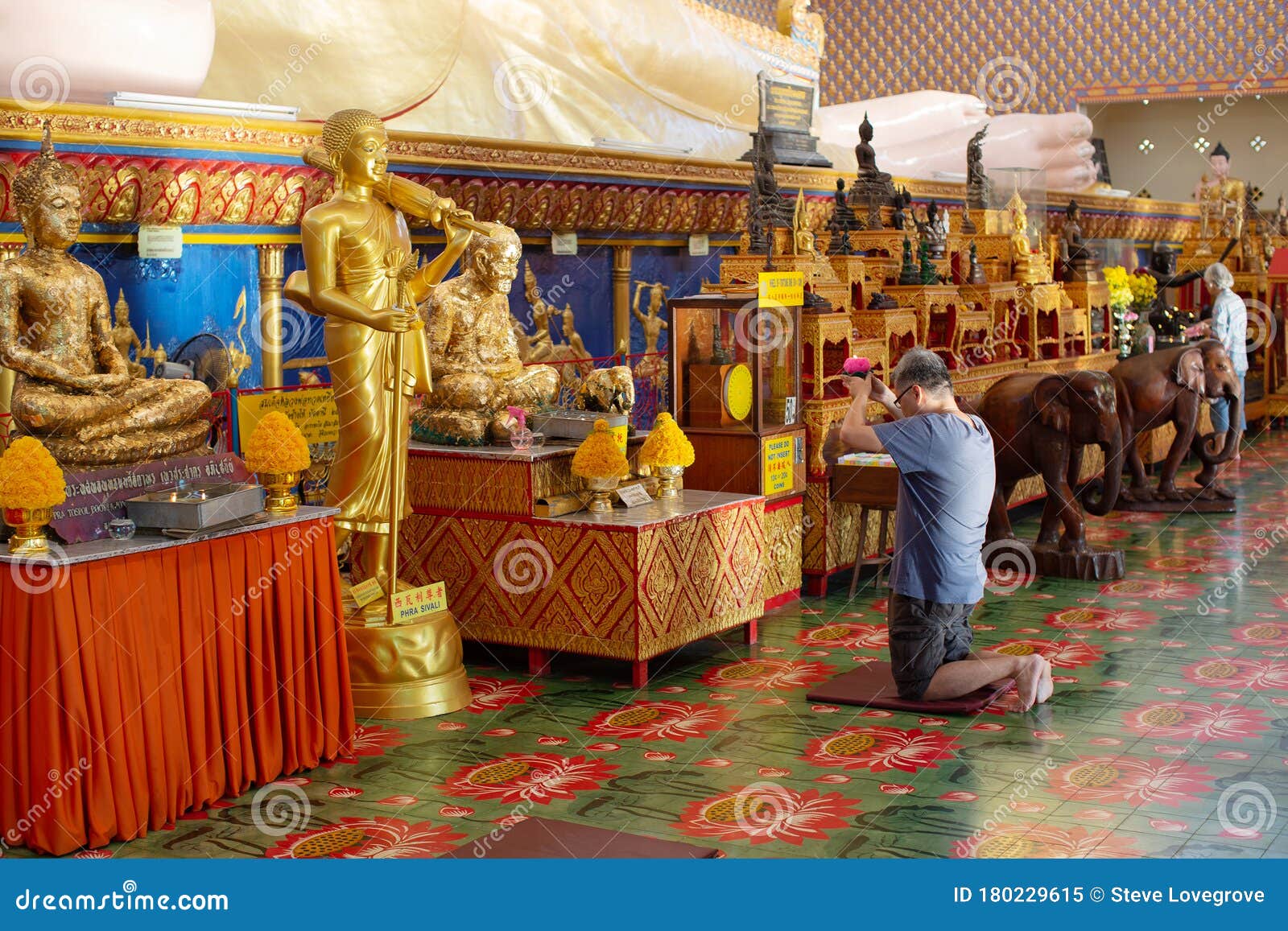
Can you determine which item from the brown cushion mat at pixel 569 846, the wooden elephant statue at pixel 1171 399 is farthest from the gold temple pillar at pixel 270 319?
the wooden elephant statue at pixel 1171 399

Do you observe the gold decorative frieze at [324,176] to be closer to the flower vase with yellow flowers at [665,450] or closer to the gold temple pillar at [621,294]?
the gold temple pillar at [621,294]

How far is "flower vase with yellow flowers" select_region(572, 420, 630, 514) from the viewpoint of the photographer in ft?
16.5

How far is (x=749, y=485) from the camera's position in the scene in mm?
5875

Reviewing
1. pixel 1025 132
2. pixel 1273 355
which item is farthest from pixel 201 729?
pixel 1025 132

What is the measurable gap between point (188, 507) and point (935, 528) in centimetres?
214

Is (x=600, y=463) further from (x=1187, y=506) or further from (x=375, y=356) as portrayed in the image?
(x=1187, y=506)

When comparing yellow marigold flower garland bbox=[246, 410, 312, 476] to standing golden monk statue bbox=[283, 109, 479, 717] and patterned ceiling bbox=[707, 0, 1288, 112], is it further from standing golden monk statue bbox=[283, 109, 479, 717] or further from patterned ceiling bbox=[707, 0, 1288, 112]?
patterned ceiling bbox=[707, 0, 1288, 112]

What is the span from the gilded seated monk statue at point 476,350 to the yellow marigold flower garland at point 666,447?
17.8 inches

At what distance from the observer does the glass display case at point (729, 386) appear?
588 centimetres

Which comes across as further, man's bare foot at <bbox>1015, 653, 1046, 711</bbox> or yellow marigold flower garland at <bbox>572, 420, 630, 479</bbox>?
yellow marigold flower garland at <bbox>572, 420, 630, 479</bbox>

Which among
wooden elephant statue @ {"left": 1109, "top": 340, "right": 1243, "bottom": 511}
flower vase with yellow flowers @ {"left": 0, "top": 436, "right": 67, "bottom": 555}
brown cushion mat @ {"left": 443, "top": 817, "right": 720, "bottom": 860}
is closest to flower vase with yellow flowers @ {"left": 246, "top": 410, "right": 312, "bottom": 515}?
flower vase with yellow flowers @ {"left": 0, "top": 436, "right": 67, "bottom": 555}

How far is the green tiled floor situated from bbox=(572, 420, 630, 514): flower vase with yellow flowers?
626 mm

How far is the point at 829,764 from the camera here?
417cm

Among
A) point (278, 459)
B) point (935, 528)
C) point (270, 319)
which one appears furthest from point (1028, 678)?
point (270, 319)
